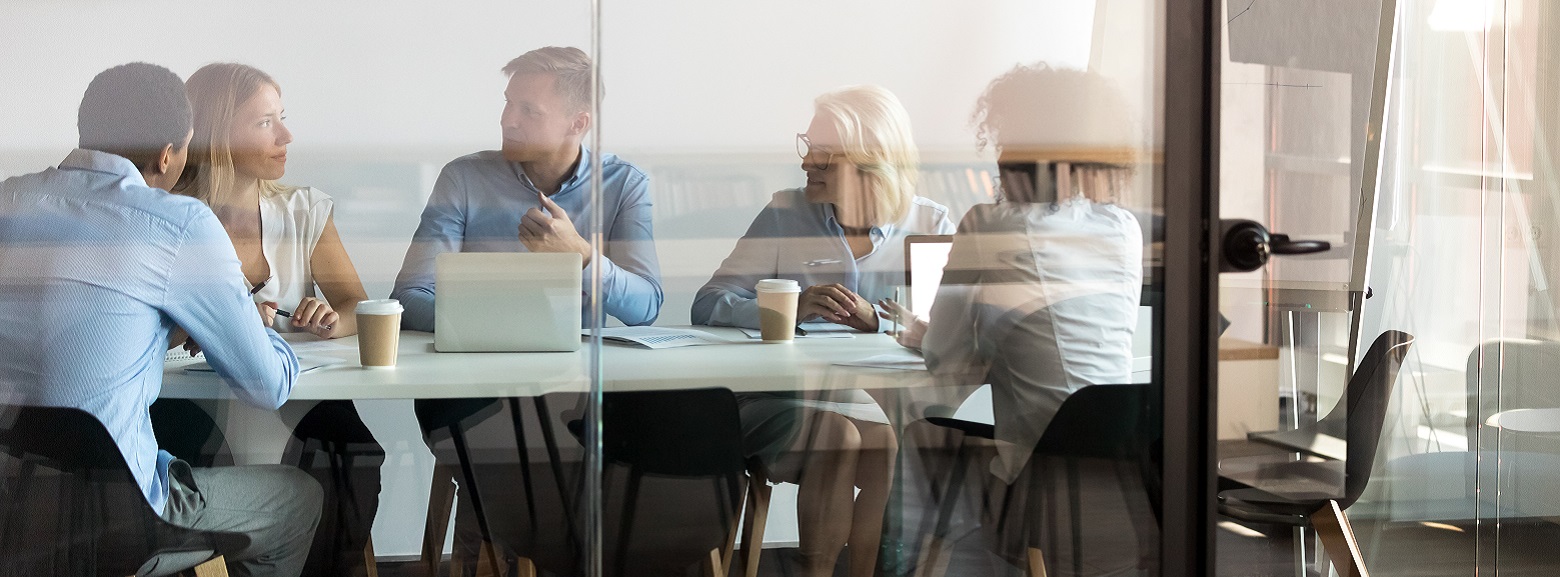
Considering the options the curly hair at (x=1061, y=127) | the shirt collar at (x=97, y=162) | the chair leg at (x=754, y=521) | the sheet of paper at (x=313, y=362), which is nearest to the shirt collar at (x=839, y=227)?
the curly hair at (x=1061, y=127)

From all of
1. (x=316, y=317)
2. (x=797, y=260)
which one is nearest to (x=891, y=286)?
(x=797, y=260)

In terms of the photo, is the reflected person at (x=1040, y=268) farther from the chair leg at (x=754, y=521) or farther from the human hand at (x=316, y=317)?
the human hand at (x=316, y=317)

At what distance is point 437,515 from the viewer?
1788mm

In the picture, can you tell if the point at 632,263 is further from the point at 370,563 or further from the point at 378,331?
the point at 370,563

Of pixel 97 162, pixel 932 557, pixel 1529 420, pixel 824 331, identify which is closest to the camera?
pixel 97 162

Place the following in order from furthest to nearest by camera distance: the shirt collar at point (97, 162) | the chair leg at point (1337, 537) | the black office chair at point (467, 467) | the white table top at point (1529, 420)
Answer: the white table top at point (1529, 420) < the chair leg at point (1337, 537) < the black office chair at point (467, 467) < the shirt collar at point (97, 162)

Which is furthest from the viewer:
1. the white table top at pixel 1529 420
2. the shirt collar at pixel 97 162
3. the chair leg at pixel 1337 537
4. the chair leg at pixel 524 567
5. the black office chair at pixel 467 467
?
the white table top at pixel 1529 420

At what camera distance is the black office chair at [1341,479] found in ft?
6.70

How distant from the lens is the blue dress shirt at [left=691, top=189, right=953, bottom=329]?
5.94 feet

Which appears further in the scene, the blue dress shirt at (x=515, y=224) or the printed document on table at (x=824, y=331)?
the printed document on table at (x=824, y=331)

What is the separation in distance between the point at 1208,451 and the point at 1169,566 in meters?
0.20

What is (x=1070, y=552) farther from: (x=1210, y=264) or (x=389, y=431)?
(x=389, y=431)

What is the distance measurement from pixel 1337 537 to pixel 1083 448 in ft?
1.72

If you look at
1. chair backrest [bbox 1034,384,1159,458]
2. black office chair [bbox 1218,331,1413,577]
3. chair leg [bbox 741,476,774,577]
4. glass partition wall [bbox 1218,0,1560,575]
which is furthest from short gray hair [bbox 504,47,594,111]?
black office chair [bbox 1218,331,1413,577]
